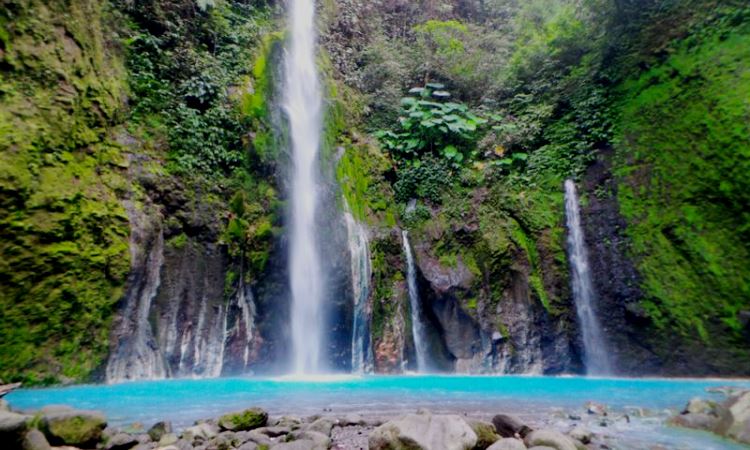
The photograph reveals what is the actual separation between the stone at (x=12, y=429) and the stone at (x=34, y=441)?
0.13ft

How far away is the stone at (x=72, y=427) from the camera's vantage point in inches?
159

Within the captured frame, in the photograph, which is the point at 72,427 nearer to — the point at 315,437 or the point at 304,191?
the point at 315,437

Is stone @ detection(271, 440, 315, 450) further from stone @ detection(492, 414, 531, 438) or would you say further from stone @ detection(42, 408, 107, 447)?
stone @ detection(492, 414, 531, 438)

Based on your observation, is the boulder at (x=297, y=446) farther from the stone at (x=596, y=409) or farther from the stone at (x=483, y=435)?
the stone at (x=596, y=409)

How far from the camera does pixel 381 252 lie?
44.8 feet

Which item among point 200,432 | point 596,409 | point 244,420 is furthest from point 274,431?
point 596,409

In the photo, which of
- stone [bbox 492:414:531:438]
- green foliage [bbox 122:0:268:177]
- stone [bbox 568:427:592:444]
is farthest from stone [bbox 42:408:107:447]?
green foliage [bbox 122:0:268:177]

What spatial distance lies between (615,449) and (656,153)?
10.8 meters

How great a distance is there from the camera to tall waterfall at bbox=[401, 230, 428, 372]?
12891mm

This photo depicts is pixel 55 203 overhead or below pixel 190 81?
below

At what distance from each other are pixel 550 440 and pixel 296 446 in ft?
7.34

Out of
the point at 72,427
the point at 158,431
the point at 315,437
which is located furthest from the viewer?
the point at 158,431

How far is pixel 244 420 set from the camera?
5152mm

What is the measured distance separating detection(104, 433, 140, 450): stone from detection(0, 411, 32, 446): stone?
0.81m
